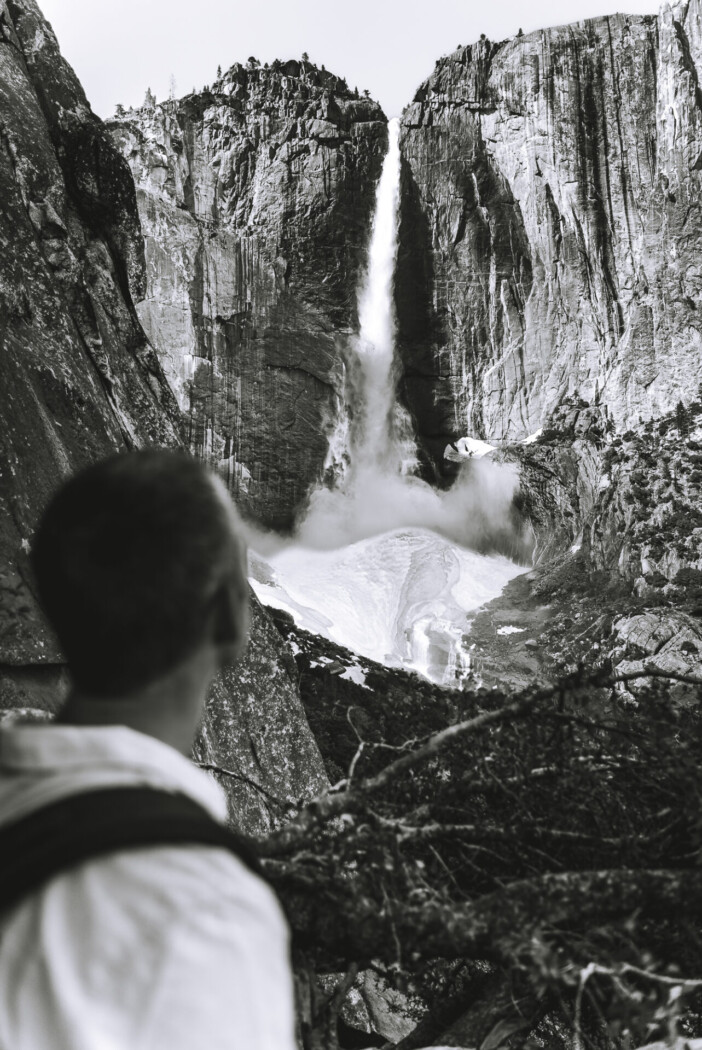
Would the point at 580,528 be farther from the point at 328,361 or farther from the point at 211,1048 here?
the point at 211,1048

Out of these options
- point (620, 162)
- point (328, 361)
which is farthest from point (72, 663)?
point (620, 162)

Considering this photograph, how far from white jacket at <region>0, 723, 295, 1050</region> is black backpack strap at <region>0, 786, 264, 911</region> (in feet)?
0.04

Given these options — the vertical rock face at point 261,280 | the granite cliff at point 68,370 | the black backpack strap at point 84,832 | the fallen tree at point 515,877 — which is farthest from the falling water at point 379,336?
the black backpack strap at point 84,832

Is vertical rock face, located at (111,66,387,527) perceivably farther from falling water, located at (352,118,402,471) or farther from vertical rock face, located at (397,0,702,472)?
vertical rock face, located at (397,0,702,472)

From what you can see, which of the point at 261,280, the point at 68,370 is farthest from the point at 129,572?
the point at 261,280

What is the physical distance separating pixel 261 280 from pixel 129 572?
54200 millimetres

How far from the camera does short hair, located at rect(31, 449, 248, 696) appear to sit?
116cm

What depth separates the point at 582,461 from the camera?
161 feet

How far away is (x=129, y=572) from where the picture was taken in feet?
3.81

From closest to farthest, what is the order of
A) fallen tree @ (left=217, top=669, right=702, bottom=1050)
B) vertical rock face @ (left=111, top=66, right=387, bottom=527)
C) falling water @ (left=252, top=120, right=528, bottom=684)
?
fallen tree @ (left=217, top=669, right=702, bottom=1050)
falling water @ (left=252, top=120, right=528, bottom=684)
vertical rock face @ (left=111, top=66, right=387, bottom=527)

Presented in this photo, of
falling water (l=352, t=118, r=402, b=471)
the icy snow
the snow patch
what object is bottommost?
the icy snow

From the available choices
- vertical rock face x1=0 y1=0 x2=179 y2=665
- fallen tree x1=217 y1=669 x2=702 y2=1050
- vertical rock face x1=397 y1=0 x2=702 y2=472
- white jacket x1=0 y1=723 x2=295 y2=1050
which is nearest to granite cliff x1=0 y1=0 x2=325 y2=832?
vertical rock face x1=0 y1=0 x2=179 y2=665

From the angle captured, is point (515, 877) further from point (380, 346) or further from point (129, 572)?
point (380, 346)

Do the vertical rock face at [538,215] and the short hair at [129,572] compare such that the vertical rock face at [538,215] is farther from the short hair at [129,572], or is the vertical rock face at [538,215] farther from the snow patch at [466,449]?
the short hair at [129,572]
